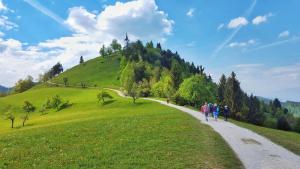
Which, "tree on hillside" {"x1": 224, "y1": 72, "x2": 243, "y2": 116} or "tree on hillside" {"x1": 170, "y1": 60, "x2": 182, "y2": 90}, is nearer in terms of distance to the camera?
"tree on hillside" {"x1": 170, "y1": 60, "x2": 182, "y2": 90}

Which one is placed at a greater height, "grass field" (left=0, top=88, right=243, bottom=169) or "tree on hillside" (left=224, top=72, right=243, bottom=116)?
"tree on hillside" (left=224, top=72, right=243, bottom=116)

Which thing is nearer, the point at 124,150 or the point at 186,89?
the point at 124,150

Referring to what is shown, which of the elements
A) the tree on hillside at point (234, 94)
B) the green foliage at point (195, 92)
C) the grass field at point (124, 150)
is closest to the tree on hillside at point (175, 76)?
the green foliage at point (195, 92)

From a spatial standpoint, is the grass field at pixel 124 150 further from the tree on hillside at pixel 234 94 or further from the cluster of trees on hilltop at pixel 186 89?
the tree on hillside at pixel 234 94

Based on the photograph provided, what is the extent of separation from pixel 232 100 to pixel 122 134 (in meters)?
117

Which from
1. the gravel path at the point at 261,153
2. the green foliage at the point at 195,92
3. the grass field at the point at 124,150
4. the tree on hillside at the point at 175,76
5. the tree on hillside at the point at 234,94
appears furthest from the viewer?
the tree on hillside at the point at 234,94

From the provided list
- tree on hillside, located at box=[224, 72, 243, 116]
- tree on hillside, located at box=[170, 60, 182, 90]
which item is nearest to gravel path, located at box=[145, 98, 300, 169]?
tree on hillside, located at box=[170, 60, 182, 90]

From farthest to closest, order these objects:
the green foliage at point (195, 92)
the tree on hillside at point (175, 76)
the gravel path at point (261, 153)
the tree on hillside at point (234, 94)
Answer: the tree on hillside at point (234, 94), the tree on hillside at point (175, 76), the green foliage at point (195, 92), the gravel path at point (261, 153)

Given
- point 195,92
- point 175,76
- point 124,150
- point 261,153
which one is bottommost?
point 261,153

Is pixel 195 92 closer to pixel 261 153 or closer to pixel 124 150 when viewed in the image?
pixel 261 153

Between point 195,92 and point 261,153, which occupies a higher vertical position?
point 195,92

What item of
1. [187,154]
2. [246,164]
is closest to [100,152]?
[187,154]

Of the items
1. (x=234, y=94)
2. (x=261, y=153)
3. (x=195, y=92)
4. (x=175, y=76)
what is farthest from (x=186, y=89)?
(x=261, y=153)

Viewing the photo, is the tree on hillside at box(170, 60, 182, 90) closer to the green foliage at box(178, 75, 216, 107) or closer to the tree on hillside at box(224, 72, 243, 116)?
the green foliage at box(178, 75, 216, 107)
